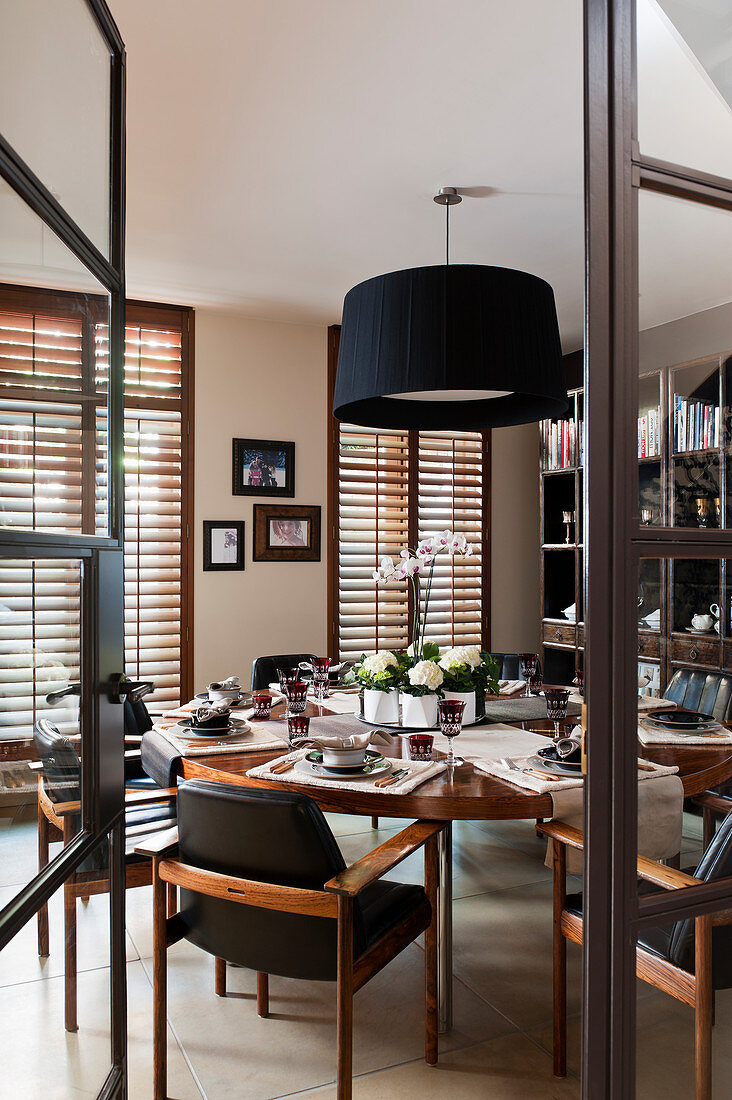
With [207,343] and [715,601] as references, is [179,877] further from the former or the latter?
[207,343]

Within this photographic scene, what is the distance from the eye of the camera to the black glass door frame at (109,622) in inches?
47.4

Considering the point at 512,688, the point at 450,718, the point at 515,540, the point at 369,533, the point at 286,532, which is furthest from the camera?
the point at 515,540

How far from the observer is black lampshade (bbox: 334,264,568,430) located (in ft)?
7.39

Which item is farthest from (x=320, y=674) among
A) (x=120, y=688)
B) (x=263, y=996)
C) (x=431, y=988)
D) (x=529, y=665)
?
(x=120, y=688)

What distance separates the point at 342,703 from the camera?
10.4ft

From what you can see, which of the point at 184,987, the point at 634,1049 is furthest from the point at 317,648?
the point at 634,1049

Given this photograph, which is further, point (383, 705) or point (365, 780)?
point (383, 705)

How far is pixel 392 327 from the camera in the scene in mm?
2332

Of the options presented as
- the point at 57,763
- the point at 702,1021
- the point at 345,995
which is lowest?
the point at 345,995

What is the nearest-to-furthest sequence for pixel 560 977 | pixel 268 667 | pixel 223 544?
pixel 560 977 < pixel 268 667 < pixel 223 544

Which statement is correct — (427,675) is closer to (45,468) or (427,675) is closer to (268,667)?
(268,667)

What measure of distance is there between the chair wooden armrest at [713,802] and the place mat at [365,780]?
931mm

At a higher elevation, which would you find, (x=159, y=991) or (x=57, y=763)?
(x=57, y=763)

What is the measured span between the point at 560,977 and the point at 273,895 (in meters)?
0.84
